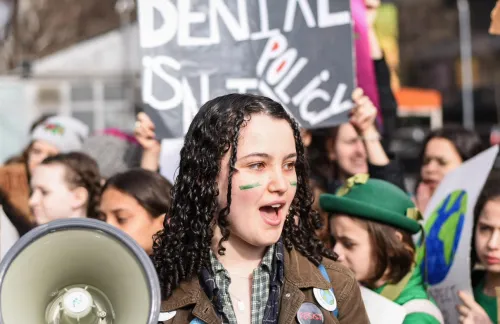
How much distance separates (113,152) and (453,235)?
2.19 meters

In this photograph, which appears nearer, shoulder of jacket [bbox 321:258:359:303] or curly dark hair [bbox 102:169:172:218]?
shoulder of jacket [bbox 321:258:359:303]

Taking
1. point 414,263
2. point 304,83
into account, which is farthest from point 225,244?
point 304,83

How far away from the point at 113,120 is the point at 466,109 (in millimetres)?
8075

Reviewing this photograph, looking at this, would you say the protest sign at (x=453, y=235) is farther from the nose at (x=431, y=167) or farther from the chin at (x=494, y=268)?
the nose at (x=431, y=167)

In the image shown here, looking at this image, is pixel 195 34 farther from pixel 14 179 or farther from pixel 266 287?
pixel 266 287

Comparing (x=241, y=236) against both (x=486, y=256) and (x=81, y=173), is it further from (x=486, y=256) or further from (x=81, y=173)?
(x=81, y=173)

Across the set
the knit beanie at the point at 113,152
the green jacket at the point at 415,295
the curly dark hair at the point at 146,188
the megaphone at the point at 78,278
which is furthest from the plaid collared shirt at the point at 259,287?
the knit beanie at the point at 113,152

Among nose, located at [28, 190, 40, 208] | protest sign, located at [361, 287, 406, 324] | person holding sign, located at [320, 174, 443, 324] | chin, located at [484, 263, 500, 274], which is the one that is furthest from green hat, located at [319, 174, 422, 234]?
nose, located at [28, 190, 40, 208]

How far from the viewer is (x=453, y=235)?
4.22 m

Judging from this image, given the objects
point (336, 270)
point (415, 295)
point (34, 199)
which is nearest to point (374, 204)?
point (415, 295)

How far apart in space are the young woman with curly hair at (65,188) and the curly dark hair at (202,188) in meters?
1.96

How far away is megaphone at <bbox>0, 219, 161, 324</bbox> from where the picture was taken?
8.37ft

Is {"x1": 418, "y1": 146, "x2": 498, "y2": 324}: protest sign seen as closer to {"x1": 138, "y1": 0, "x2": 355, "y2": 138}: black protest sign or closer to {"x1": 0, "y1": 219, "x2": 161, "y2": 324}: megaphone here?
{"x1": 138, "y1": 0, "x2": 355, "y2": 138}: black protest sign

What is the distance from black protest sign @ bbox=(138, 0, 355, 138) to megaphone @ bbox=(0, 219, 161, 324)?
1965mm
